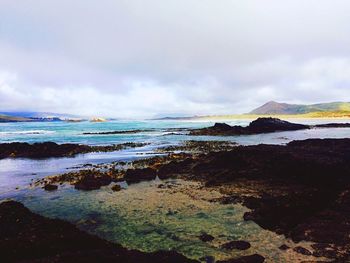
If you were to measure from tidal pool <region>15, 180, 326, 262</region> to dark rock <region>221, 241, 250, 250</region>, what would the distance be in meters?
0.20

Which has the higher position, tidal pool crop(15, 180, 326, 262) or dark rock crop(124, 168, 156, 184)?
dark rock crop(124, 168, 156, 184)

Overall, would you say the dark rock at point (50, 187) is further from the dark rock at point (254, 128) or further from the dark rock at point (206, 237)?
the dark rock at point (254, 128)

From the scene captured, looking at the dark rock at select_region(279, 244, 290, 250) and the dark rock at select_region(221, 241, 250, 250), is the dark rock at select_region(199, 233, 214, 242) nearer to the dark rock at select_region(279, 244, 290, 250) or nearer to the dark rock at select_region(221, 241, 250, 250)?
the dark rock at select_region(221, 241, 250, 250)

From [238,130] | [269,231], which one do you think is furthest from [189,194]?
[238,130]

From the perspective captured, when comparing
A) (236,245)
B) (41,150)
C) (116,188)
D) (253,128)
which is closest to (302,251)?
(236,245)

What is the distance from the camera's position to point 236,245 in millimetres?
11047

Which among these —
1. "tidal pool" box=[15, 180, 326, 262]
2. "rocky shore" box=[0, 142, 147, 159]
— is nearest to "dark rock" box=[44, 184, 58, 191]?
"tidal pool" box=[15, 180, 326, 262]

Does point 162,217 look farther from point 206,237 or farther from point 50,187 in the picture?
point 50,187

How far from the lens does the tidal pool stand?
11172mm

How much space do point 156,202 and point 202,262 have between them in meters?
7.25

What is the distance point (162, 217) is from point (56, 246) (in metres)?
5.57

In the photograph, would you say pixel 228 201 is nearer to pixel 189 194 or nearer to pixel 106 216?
pixel 189 194

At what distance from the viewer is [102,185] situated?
21484mm

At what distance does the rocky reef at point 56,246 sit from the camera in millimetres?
8898
